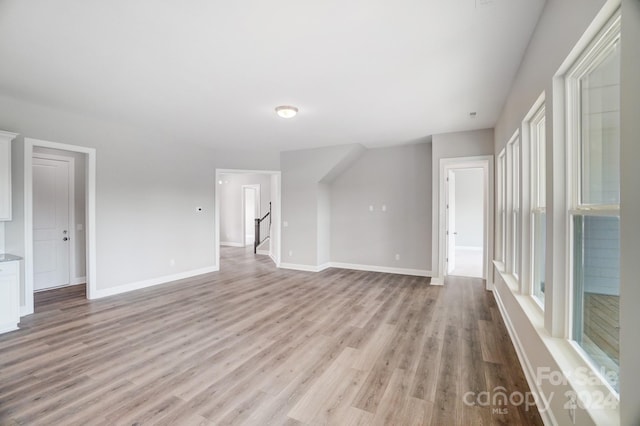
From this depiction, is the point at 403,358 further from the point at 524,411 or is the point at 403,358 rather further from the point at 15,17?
the point at 15,17

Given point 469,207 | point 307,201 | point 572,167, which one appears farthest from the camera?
point 469,207

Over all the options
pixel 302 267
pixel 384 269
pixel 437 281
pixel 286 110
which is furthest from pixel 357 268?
pixel 286 110

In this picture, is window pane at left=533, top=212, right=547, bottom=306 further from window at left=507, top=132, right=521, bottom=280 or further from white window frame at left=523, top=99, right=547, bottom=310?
window at left=507, top=132, right=521, bottom=280

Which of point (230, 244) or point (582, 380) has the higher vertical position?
point (582, 380)

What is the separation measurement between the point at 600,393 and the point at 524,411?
3.02ft

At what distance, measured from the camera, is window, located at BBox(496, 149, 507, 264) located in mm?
4148

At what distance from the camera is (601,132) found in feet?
4.71

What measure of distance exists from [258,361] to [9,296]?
303cm

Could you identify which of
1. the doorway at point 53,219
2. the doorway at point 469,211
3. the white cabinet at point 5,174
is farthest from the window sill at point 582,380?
the doorway at point 469,211

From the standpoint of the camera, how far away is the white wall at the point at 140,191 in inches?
158

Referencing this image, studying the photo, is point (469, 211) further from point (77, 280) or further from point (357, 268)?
point (77, 280)

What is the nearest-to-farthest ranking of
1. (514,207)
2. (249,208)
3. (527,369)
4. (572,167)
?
(572,167)
(527,369)
(514,207)
(249,208)

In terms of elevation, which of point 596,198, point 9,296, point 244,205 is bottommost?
point 9,296

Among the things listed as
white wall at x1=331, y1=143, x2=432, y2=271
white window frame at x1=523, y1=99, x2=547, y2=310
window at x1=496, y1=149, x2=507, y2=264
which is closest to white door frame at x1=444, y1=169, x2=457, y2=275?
white wall at x1=331, y1=143, x2=432, y2=271
